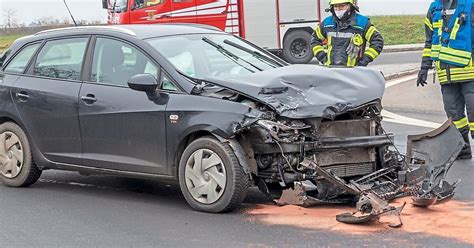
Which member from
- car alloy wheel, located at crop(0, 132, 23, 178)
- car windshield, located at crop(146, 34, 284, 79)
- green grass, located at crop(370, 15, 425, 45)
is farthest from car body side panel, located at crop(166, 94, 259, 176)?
green grass, located at crop(370, 15, 425, 45)

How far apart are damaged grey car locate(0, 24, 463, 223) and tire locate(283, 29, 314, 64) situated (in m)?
13.8

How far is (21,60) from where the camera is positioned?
23.9 ft

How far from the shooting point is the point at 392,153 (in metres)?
6.20

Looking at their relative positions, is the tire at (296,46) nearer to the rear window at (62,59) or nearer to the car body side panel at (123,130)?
the rear window at (62,59)

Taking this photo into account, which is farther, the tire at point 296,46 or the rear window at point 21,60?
the tire at point 296,46

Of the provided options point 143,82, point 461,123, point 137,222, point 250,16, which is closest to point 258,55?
point 143,82

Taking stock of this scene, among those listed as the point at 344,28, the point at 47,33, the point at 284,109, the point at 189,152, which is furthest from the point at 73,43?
the point at 344,28

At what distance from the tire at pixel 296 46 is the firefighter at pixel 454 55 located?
12.5m

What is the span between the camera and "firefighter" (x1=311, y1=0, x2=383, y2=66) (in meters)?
8.19

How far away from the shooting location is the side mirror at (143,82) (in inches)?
237

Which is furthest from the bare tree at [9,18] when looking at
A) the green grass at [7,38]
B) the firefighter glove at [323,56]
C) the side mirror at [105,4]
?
the firefighter glove at [323,56]

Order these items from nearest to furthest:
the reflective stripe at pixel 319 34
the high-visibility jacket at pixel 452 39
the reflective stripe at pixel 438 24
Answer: the high-visibility jacket at pixel 452 39
the reflective stripe at pixel 438 24
the reflective stripe at pixel 319 34

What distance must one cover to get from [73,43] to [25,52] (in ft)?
2.32

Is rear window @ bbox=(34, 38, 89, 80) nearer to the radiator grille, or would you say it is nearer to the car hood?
the car hood
